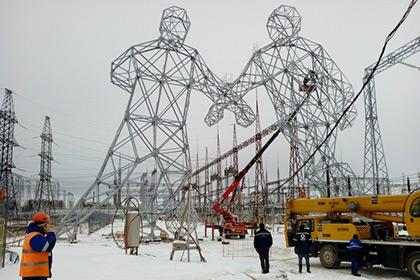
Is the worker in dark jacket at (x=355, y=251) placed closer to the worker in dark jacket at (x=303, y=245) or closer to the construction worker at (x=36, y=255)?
the worker in dark jacket at (x=303, y=245)

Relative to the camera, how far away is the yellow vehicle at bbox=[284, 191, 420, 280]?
13430mm

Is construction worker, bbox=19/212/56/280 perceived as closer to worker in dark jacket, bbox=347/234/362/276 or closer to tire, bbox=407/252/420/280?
worker in dark jacket, bbox=347/234/362/276

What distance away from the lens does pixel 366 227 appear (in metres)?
15.6

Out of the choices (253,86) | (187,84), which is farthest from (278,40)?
(187,84)

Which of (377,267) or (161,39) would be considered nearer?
(377,267)

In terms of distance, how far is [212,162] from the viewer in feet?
268

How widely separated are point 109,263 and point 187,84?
13.6 meters

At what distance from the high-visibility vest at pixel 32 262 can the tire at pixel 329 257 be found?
11.9 metres

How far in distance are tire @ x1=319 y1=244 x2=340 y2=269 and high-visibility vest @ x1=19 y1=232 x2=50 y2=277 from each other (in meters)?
11.9

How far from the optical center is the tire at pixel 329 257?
50.9ft

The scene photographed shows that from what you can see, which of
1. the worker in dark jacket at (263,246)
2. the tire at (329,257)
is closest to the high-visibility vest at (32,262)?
the worker in dark jacket at (263,246)

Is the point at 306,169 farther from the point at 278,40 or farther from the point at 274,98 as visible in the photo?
the point at 278,40

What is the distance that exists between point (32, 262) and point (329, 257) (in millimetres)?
12160

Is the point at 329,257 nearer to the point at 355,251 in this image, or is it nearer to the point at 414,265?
the point at 355,251
